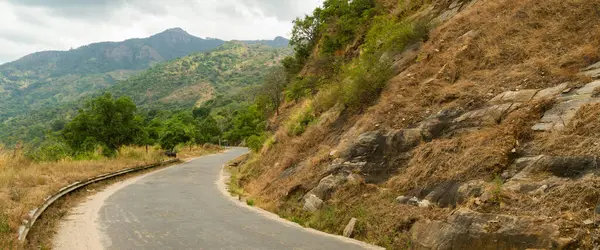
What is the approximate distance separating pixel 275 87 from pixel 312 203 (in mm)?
40407

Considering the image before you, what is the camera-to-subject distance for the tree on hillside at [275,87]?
4841cm

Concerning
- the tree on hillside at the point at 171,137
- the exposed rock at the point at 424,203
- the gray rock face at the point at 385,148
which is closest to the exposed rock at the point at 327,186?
the gray rock face at the point at 385,148

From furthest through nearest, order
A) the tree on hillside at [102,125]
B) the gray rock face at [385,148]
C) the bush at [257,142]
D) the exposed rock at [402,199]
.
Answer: the tree on hillside at [102,125] < the bush at [257,142] < the gray rock face at [385,148] < the exposed rock at [402,199]

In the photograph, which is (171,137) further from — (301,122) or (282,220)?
(282,220)

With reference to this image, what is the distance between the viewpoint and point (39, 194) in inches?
448

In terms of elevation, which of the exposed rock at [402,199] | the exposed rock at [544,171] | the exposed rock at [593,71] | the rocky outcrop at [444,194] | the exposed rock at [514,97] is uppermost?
the exposed rock at [593,71]

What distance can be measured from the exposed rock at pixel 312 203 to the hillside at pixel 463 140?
0.09 metres

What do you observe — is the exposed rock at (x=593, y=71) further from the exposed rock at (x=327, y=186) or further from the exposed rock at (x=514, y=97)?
the exposed rock at (x=327, y=186)

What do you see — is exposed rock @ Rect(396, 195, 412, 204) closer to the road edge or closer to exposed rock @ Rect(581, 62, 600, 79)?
the road edge

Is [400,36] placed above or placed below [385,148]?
above

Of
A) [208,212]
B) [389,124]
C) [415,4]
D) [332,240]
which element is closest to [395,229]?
[332,240]

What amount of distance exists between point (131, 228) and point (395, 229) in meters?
5.68

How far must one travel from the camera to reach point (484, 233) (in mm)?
5938

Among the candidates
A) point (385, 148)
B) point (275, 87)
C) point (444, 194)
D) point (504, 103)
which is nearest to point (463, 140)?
point (504, 103)
